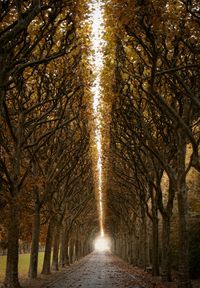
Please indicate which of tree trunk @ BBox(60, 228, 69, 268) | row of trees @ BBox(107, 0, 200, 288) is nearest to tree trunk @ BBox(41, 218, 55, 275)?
row of trees @ BBox(107, 0, 200, 288)

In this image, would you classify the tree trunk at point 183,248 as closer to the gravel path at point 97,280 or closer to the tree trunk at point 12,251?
the gravel path at point 97,280

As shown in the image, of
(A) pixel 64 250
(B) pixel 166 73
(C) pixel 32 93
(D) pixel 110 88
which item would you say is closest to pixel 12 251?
(C) pixel 32 93

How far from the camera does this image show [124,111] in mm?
22484

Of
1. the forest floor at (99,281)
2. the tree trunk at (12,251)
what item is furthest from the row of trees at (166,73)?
the tree trunk at (12,251)

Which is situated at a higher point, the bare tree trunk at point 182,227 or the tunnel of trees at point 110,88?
the tunnel of trees at point 110,88

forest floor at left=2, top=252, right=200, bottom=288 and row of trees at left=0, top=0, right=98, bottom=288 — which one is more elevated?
row of trees at left=0, top=0, right=98, bottom=288

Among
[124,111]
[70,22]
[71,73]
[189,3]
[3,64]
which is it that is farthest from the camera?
[124,111]

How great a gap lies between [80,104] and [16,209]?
819 centimetres

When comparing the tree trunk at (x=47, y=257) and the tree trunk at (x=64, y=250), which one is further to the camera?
the tree trunk at (x=64, y=250)

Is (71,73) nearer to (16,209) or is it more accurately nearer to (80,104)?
(80,104)

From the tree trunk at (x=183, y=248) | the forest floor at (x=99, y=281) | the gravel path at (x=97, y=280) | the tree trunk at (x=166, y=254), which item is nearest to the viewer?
the tree trunk at (x=183, y=248)

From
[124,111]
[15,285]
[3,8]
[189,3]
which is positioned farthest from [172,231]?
[3,8]

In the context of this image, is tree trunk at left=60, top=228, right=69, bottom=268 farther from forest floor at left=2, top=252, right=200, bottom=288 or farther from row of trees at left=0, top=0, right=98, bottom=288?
row of trees at left=0, top=0, right=98, bottom=288

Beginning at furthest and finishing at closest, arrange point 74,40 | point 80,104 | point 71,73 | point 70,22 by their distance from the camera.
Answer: point 80,104, point 71,73, point 74,40, point 70,22
